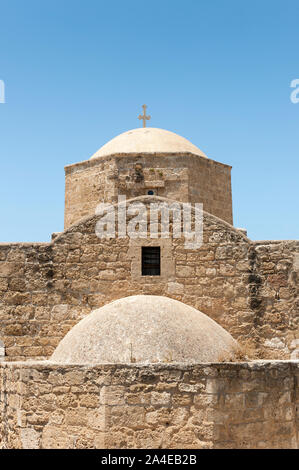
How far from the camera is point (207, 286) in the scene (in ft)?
23.8

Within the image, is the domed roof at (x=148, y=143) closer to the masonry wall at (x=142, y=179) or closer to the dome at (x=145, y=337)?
the masonry wall at (x=142, y=179)

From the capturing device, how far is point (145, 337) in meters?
5.52

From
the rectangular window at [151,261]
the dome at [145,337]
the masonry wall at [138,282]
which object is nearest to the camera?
the dome at [145,337]

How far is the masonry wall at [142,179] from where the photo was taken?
957 cm

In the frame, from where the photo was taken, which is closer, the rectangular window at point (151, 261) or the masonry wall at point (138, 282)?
the masonry wall at point (138, 282)

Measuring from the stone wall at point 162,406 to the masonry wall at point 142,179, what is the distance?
478cm

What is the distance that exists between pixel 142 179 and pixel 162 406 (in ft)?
18.0

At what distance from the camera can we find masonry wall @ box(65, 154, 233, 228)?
377 inches

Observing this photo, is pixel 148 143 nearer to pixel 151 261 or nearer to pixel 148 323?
pixel 151 261

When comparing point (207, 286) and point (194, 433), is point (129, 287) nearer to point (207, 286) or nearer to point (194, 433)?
point (207, 286)

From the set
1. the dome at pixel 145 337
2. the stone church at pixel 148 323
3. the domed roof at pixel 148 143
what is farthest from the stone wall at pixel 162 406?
the domed roof at pixel 148 143

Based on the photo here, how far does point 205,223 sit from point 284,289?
58.5 inches

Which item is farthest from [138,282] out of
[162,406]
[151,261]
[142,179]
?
[142,179]
